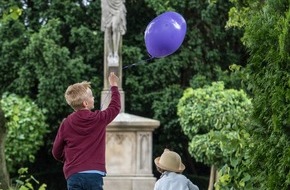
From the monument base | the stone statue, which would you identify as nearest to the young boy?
the monument base

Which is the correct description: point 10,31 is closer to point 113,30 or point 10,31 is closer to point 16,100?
point 16,100

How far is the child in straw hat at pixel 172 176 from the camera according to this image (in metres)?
5.91

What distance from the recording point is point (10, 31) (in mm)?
21281

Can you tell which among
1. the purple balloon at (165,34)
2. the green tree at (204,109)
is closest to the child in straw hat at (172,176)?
the purple balloon at (165,34)

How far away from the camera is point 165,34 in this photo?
703 centimetres

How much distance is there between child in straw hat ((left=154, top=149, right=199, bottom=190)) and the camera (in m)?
5.91

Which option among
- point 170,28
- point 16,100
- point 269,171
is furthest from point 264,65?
point 16,100

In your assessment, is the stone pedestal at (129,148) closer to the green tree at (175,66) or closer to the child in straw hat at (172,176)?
the green tree at (175,66)

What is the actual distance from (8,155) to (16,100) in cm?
149

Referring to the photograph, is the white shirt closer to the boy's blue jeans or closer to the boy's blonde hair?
the boy's blue jeans

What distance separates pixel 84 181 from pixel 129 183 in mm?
8083

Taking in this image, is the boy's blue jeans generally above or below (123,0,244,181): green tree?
below

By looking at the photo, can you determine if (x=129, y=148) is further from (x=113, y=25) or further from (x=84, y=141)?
(x=84, y=141)

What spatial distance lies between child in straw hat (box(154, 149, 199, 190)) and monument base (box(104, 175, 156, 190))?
7617 millimetres
